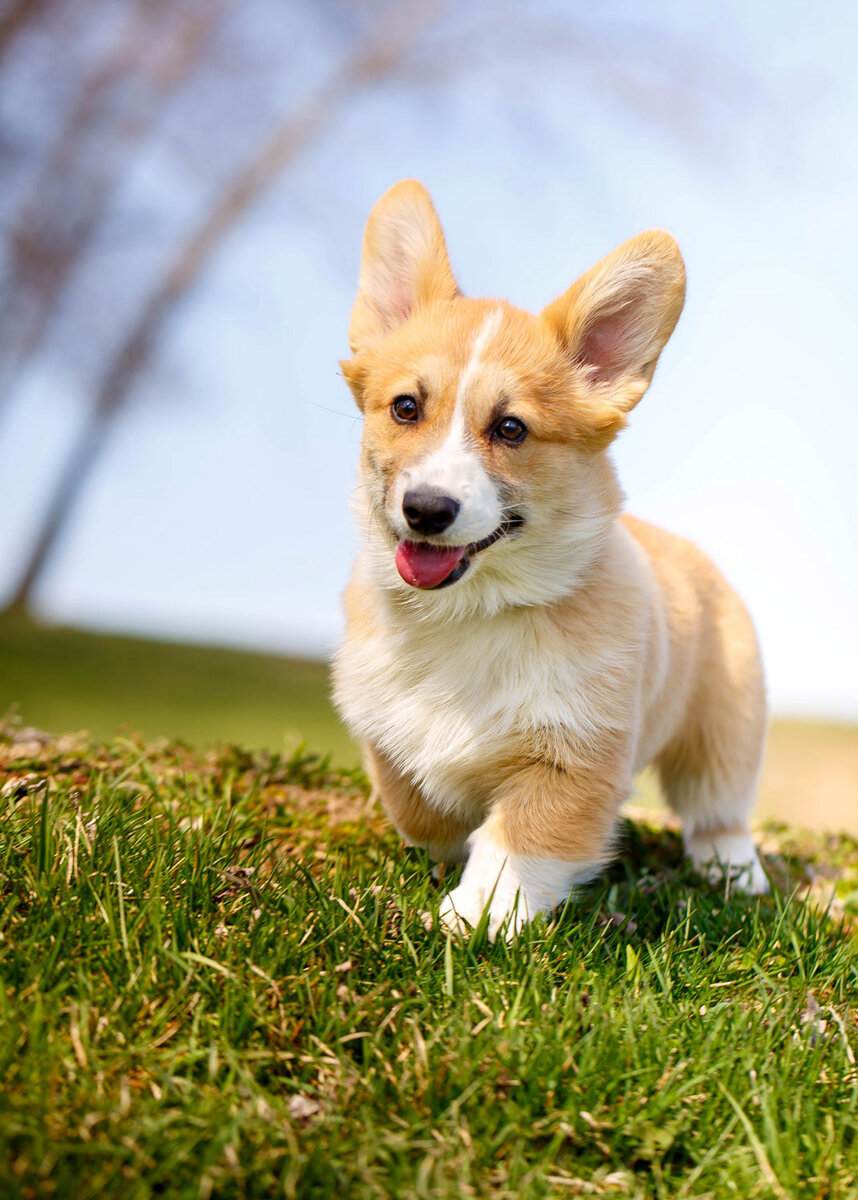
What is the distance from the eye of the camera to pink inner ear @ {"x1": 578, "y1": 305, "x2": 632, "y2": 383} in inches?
119

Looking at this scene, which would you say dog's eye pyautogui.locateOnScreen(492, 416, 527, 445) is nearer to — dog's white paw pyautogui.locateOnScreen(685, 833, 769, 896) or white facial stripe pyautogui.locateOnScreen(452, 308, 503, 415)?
white facial stripe pyautogui.locateOnScreen(452, 308, 503, 415)

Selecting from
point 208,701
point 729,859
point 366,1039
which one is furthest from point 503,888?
point 208,701

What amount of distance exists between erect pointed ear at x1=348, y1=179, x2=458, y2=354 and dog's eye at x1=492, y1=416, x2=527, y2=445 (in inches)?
22.9

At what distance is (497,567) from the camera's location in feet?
9.41

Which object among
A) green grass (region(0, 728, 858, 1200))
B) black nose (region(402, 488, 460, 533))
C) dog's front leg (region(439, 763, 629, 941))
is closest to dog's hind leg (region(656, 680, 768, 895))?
green grass (region(0, 728, 858, 1200))

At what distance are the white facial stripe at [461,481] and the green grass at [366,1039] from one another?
96cm

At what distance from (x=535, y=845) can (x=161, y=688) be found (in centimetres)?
576

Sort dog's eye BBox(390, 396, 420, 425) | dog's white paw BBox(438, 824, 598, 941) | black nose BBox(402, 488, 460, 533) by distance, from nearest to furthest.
Answer: black nose BBox(402, 488, 460, 533), dog's white paw BBox(438, 824, 598, 941), dog's eye BBox(390, 396, 420, 425)

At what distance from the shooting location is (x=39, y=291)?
8.68m

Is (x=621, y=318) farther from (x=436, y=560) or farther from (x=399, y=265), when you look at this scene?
(x=436, y=560)

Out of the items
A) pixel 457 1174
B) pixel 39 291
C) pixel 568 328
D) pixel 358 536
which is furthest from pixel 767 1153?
pixel 39 291

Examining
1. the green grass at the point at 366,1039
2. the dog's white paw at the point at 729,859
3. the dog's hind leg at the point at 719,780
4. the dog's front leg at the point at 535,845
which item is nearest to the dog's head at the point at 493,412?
the dog's front leg at the point at 535,845

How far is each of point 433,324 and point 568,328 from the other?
38 cm

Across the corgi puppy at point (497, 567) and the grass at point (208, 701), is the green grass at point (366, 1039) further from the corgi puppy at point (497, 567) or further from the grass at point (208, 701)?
the grass at point (208, 701)
